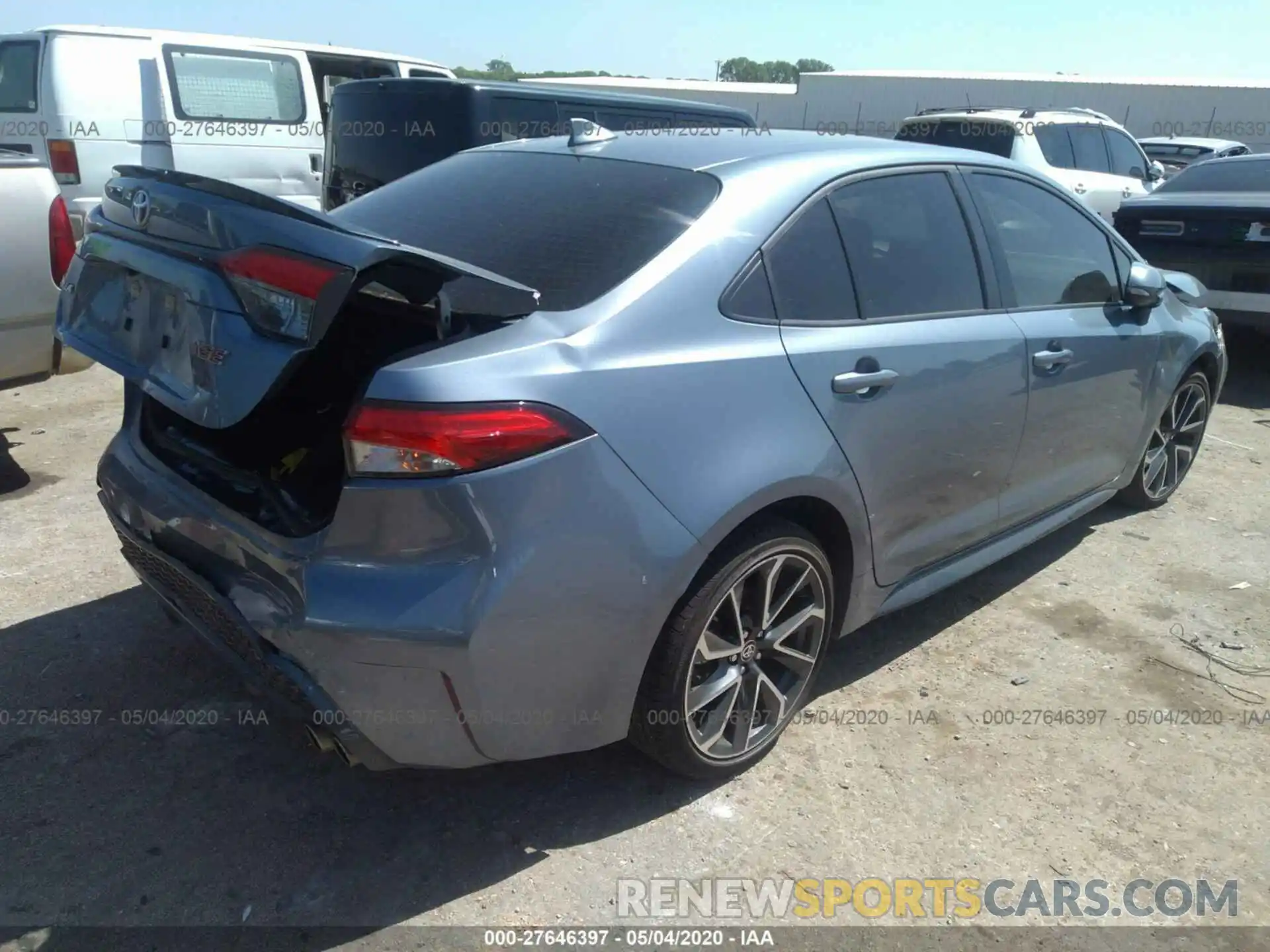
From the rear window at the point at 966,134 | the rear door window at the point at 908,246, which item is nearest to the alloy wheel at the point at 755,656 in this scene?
the rear door window at the point at 908,246

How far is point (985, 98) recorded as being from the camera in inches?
1481

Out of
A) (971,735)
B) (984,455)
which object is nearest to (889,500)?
(984,455)

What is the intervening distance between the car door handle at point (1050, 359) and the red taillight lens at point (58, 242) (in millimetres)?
4039

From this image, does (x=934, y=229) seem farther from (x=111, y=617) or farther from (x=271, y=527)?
(x=111, y=617)

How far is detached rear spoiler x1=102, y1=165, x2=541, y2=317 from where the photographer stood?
2117 mm

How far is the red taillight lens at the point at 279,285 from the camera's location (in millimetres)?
2115

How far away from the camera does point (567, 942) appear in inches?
90.8

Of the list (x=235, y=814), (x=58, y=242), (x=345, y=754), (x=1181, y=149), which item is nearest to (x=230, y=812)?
(x=235, y=814)

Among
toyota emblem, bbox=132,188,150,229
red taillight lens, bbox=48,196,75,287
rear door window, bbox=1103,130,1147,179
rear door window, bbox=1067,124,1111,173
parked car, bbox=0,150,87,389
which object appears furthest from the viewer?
rear door window, bbox=1103,130,1147,179

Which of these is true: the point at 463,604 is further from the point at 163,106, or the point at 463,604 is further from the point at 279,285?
the point at 163,106

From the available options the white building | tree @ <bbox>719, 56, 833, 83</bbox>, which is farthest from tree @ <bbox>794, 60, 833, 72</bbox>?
the white building

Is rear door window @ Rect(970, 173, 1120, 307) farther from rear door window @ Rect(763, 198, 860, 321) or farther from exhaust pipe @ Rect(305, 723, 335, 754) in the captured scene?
exhaust pipe @ Rect(305, 723, 335, 754)

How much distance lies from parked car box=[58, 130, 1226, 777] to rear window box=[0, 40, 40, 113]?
668 cm

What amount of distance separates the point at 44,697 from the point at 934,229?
121 inches
